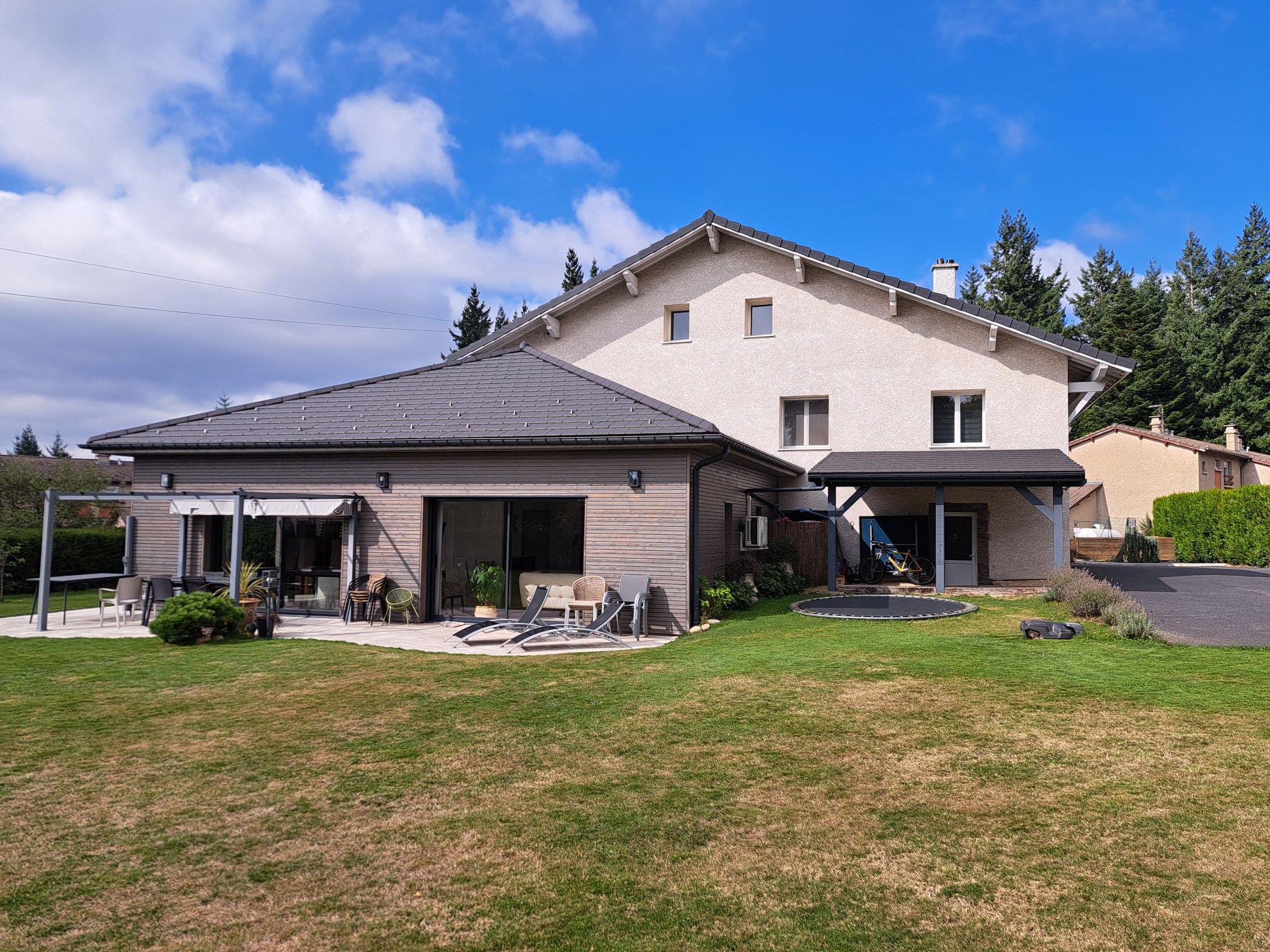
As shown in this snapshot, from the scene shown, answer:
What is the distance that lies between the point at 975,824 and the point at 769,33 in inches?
603

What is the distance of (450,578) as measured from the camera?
15203mm

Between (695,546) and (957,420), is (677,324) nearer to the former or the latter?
(957,420)

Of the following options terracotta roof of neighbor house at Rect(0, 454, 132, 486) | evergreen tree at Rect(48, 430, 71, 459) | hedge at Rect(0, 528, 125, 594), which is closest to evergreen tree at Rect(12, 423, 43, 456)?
evergreen tree at Rect(48, 430, 71, 459)

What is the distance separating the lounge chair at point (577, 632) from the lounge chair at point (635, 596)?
0.23 meters

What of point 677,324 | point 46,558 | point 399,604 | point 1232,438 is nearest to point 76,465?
point 46,558

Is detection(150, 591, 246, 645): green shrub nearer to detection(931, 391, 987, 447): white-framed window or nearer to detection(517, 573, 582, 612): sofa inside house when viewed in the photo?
detection(517, 573, 582, 612): sofa inside house

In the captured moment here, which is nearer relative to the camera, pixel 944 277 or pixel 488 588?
pixel 488 588

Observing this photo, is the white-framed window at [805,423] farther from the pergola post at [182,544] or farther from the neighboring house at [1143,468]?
the neighboring house at [1143,468]

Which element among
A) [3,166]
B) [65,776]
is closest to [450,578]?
[65,776]

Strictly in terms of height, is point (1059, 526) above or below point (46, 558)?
above

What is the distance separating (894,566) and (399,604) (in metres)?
12.1

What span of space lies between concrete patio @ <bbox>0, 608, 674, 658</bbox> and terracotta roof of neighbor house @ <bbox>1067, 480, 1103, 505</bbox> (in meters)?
33.1

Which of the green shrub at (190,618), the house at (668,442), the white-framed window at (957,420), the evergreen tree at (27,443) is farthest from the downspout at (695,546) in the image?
the evergreen tree at (27,443)

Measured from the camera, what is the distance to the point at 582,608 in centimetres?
1380
